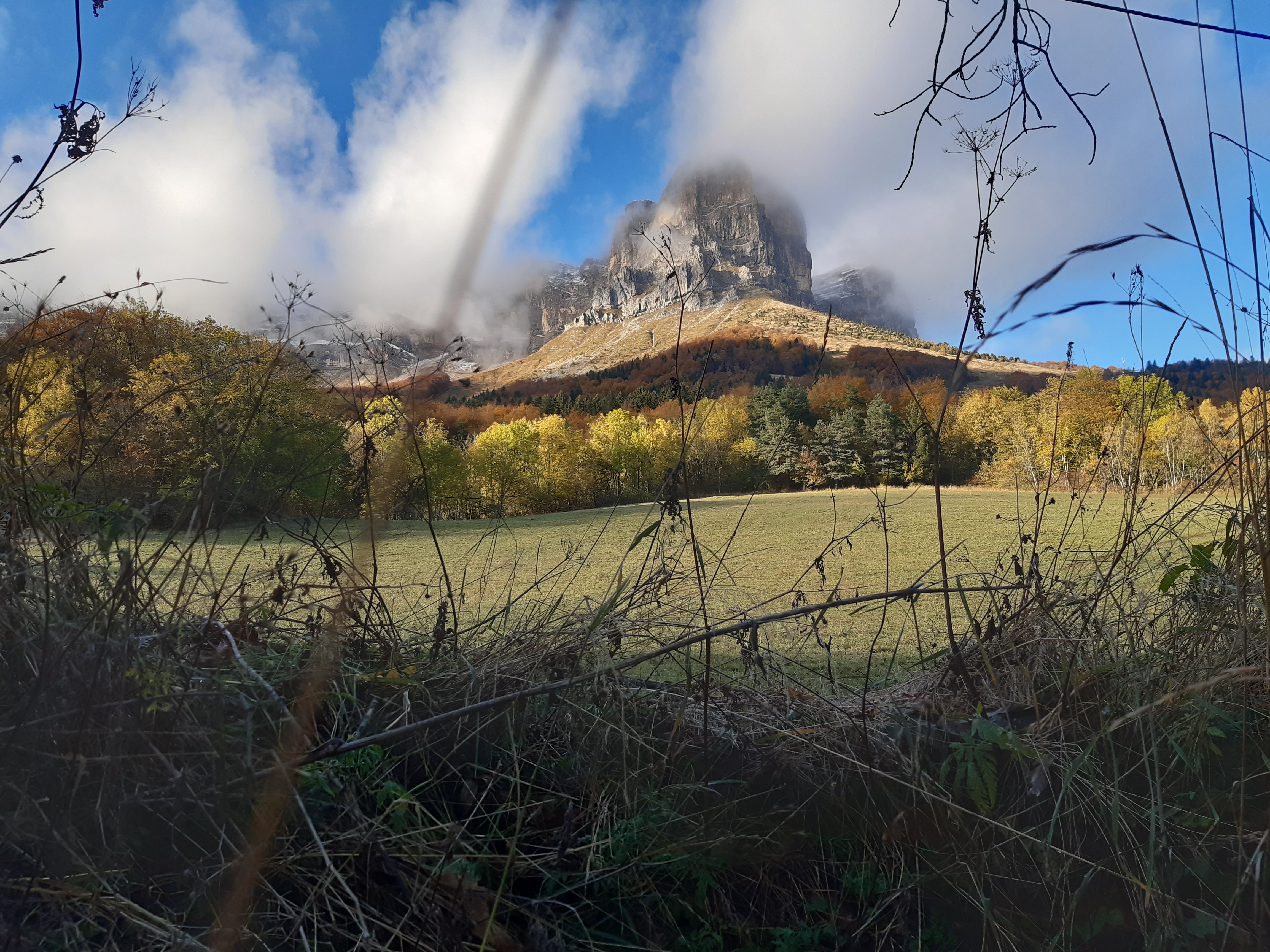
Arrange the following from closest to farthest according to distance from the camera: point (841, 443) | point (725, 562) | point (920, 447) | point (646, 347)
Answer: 1. point (920, 447)
2. point (646, 347)
3. point (725, 562)
4. point (841, 443)

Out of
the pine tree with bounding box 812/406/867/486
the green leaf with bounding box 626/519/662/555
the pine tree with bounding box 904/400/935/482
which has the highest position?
the pine tree with bounding box 812/406/867/486

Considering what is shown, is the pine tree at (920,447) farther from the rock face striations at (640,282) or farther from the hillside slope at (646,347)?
the rock face striations at (640,282)

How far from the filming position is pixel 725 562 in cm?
316

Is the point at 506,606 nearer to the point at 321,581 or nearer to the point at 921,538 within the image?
the point at 321,581

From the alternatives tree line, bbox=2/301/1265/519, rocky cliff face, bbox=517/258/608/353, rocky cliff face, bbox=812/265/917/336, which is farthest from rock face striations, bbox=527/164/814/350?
rocky cliff face, bbox=812/265/917/336

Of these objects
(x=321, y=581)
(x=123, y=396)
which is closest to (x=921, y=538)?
(x=321, y=581)

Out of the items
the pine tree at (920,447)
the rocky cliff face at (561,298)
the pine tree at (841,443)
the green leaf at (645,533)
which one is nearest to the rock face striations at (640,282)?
the rocky cliff face at (561,298)

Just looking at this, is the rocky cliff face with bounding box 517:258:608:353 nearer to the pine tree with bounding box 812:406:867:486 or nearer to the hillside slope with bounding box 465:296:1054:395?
the hillside slope with bounding box 465:296:1054:395

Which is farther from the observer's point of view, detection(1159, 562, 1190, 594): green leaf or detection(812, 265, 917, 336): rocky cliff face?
detection(812, 265, 917, 336): rocky cliff face

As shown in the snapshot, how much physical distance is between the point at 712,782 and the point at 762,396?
2640 centimetres

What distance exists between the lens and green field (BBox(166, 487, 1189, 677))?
2.04 m

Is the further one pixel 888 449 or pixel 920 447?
pixel 888 449

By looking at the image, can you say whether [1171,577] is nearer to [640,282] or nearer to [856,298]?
[640,282]

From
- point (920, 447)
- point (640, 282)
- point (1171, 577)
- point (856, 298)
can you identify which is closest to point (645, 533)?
point (920, 447)
